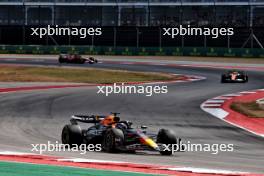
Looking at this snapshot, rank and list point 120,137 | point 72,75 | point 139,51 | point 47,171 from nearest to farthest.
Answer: point 47,171 → point 120,137 → point 72,75 → point 139,51

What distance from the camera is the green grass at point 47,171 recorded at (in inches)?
390

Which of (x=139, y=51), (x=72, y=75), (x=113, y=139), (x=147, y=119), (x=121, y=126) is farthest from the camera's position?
(x=139, y=51)

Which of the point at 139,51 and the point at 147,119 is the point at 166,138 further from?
the point at 139,51

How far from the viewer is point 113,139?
13266 millimetres

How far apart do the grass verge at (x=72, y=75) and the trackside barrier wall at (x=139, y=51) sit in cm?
1892

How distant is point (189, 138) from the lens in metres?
16.8

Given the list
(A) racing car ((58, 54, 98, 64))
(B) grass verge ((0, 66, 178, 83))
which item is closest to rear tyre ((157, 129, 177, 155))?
(B) grass verge ((0, 66, 178, 83))

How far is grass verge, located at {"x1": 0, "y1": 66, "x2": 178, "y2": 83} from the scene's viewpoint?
4194 centimetres

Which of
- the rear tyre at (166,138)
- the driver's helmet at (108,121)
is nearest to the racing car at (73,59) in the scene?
the driver's helmet at (108,121)

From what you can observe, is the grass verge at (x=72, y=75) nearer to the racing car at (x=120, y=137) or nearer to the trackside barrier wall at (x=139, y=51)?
the trackside barrier wall at (x=139, y=51)

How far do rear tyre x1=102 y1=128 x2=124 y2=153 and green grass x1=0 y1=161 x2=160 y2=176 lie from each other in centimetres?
261

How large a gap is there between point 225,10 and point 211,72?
29.8 metres

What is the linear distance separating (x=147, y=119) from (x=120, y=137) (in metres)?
8.17

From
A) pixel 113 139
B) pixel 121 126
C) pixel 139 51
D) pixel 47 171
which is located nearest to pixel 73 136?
pixel 121 126
